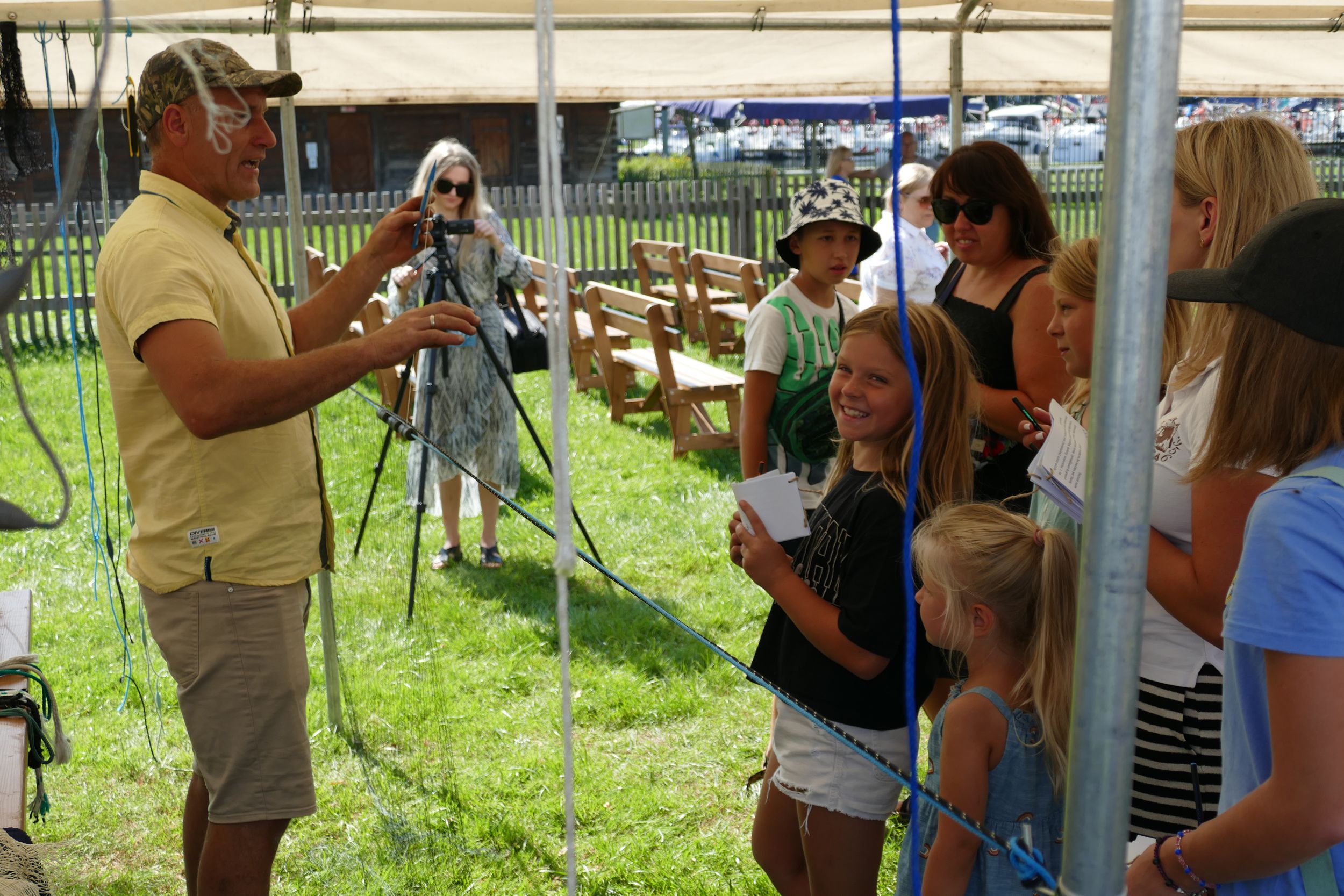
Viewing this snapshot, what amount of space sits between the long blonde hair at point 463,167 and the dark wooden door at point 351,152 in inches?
727

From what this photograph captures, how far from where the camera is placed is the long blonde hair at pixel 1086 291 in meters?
1.91

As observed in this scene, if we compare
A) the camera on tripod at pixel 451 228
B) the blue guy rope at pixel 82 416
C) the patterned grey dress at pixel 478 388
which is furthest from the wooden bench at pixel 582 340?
the camera on tripod at pixel 451 228

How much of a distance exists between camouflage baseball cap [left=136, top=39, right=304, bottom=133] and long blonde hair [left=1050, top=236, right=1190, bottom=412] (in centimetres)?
148

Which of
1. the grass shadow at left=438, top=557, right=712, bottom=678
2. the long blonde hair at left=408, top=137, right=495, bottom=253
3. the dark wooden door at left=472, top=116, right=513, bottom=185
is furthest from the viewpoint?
the dark wooden door at left=472, top=116, right=513, bottom=185

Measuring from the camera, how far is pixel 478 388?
4.90m

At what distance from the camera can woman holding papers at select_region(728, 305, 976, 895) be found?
183 cm

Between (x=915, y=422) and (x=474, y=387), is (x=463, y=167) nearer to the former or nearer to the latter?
(x=474, y=387)

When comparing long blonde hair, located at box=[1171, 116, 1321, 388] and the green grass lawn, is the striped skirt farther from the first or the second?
the green grass lawn

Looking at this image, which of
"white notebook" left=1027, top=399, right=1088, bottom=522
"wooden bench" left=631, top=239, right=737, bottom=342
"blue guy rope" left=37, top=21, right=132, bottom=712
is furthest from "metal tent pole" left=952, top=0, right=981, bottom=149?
"wooden bench" left=631, top=239, right=737, bottom=342

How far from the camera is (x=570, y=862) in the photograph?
1122 mm

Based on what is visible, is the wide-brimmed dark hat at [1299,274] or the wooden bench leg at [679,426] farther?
the wooden bench leg at [679,426]

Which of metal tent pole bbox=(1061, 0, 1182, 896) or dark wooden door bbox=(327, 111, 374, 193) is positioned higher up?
dark wooden door bbox=(327, 111, 374, 193)

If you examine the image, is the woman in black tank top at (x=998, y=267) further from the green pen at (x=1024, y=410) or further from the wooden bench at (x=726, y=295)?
the wooden bench at (x=726, y=295)

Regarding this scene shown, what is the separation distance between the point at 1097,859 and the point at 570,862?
0.50 meters
